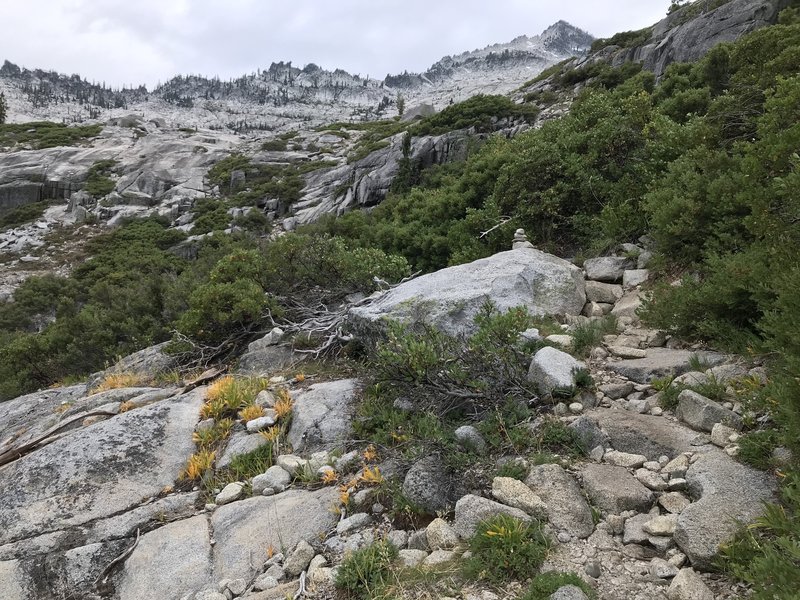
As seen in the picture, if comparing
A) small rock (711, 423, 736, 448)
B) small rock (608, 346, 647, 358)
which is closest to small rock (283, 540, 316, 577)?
small rock (711, 423, 736, 448)

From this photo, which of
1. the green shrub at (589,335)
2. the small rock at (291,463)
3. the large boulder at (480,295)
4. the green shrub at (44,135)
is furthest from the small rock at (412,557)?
the green shrub at (44,135)

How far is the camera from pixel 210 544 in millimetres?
4203

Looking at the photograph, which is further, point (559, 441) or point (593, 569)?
point (559, 441)

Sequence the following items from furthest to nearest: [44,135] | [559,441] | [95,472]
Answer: [44,135] → [95,472] → [559,441]

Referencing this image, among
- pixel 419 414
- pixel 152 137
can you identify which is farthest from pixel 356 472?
pixel 152 137

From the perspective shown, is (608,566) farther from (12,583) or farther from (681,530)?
(12,583)

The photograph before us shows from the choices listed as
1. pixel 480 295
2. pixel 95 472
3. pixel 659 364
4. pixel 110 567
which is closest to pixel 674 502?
pixel 659 364

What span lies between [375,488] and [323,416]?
174 cm

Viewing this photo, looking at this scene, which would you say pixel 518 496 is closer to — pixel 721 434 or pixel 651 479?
pixel 651 479

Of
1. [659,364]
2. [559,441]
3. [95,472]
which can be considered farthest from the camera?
[95,472]

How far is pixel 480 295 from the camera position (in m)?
6.46

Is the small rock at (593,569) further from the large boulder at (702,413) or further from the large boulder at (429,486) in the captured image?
the large boulder at (702,413)

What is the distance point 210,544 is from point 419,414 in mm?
2262

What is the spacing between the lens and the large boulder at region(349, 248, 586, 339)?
6402 mm
